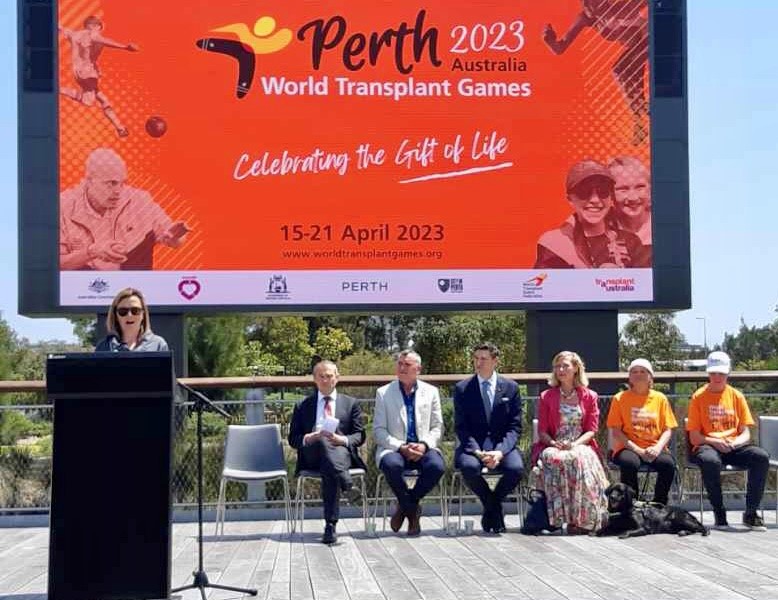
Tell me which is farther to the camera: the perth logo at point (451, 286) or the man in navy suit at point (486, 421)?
the perth logo at point (451, 286)

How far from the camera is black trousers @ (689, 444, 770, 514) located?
707 cm

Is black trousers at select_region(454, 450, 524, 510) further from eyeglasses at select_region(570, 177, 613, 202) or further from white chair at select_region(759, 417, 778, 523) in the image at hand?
eyeglasses at select_region(570, 177, 613, 202)

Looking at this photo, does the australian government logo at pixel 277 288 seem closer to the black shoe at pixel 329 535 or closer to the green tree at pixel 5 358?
the black shoe at pixel 329 535

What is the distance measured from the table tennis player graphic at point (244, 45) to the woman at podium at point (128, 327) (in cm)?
537

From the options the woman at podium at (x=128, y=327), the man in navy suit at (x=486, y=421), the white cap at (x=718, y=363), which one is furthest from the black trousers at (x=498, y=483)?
the woman at podium at (x=128, y=327)

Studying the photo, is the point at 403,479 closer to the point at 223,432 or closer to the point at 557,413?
the point at 557,413

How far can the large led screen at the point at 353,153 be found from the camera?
980 centimetres

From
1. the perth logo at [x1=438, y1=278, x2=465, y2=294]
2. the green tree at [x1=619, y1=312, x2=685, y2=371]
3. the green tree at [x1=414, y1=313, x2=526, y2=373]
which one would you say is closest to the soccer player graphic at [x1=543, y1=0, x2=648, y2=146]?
the perth logo at [x1=438, y1=278, x2=465, y2=294]

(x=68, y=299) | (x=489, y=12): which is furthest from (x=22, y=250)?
(x=489, y=12)

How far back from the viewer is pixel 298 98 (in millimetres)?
10023

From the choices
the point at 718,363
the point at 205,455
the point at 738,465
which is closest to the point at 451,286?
the point at 205,455

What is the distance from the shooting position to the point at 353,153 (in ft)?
32.9

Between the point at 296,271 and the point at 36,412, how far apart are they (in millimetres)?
2764

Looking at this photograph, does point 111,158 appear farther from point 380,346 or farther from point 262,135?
point 380,346
